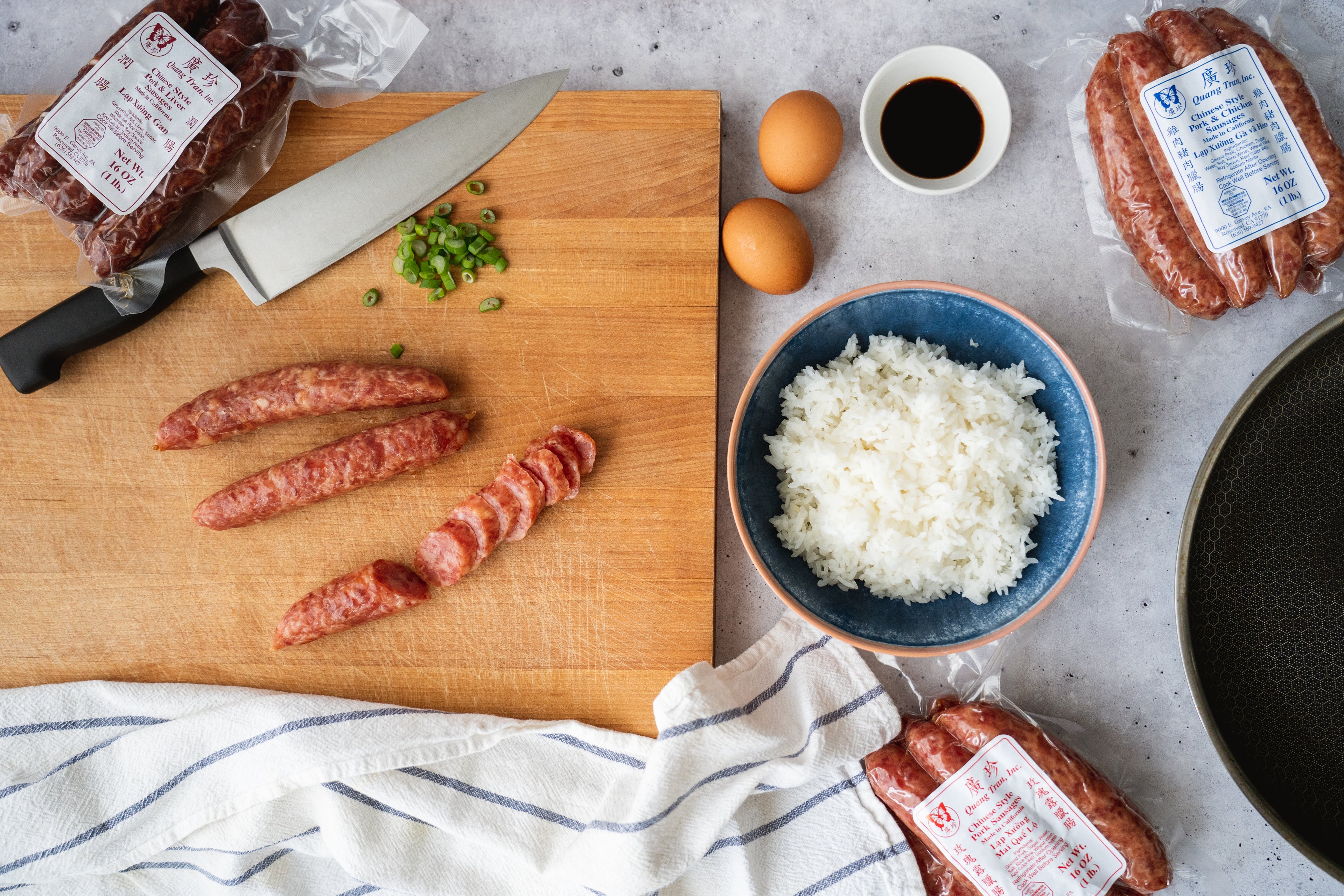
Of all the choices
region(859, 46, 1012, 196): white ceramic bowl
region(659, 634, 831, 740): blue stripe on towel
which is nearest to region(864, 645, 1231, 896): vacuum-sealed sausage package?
region(659, 634, 831, 740): blue stripe on towel

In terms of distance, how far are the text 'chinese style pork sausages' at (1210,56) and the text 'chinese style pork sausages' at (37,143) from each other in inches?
106

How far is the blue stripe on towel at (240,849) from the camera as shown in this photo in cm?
230

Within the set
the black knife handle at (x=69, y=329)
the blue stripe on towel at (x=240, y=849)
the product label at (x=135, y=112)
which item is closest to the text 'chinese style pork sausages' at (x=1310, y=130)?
the product label at (x=135, y=112)

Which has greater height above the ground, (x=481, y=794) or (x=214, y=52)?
(x=214, y=52)

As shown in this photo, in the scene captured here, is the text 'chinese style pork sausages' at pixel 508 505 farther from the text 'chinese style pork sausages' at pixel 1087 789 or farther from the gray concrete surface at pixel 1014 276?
the text 'chinese style pork sausages' at pixel 1087 789

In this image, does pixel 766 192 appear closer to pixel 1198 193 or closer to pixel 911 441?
pixel 911 441

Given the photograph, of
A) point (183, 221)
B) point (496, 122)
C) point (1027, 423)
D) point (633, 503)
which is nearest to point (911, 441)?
point (1027, 423)

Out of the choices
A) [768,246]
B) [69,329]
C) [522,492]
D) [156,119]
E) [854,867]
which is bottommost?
[854,867]

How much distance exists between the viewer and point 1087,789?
2.22 meters

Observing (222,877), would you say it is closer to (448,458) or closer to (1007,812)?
(448,458)

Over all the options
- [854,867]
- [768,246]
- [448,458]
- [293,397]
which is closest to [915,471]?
[768,246]

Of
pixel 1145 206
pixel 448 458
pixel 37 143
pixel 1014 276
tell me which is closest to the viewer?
pixel 37 143

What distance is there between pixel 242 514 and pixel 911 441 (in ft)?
6.19

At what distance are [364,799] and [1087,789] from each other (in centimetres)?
206
